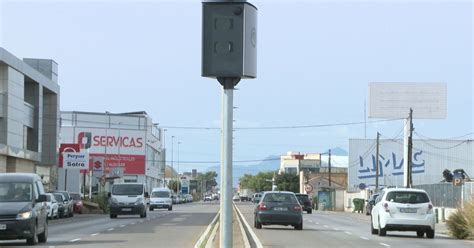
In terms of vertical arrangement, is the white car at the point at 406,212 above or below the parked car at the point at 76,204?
above

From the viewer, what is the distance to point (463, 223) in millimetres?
28562

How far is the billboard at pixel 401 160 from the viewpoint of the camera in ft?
313

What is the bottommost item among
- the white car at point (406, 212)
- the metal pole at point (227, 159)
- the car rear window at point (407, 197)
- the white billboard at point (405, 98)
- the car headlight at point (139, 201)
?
the car headlight at point (139, 201)

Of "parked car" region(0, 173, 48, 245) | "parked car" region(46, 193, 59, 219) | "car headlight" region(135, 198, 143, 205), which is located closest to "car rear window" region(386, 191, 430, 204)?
"parked car" region(0, 173, 48, 245)

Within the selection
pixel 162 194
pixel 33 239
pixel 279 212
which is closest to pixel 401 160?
pixel 162 194

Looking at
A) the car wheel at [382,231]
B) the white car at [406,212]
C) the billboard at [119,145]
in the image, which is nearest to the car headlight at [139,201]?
the car wheel at [382,231]

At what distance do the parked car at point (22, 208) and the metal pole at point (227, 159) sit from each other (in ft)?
46.2

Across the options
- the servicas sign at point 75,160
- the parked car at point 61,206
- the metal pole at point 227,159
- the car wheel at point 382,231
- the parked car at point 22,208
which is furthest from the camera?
the servicas sign at point 75,160

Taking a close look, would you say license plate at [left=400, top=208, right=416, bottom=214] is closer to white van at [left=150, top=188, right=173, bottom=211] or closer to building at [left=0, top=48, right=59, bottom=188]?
building at [left=0, top=48, right=59, bottom=188]

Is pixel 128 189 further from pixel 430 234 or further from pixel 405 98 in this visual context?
pixel 405 98

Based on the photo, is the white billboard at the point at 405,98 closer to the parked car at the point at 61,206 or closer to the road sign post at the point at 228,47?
the parked car at the point at 61,206

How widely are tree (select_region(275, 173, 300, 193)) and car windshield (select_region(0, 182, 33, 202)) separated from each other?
129485 mm

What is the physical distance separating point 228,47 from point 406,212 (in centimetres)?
2164

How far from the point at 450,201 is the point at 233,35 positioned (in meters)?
43.5
